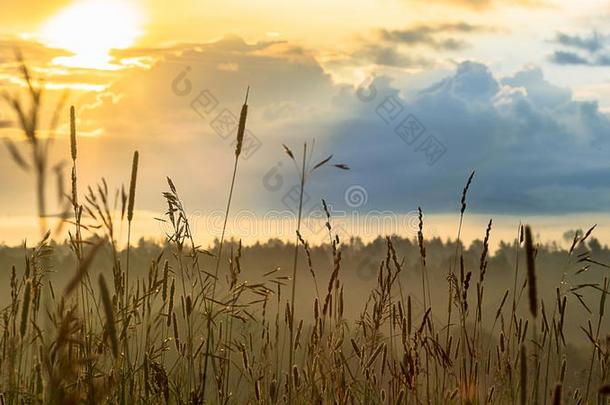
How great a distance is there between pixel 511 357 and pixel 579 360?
2602mm

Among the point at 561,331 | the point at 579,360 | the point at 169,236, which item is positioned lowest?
the point at 579,360

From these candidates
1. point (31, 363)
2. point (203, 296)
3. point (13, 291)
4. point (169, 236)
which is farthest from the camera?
point (31, 363)

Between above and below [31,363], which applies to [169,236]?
above

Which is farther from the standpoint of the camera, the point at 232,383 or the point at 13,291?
the point at 232,383

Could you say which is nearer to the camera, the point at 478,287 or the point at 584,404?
the point at 478,287

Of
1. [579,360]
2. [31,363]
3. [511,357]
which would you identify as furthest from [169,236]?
[579,360]

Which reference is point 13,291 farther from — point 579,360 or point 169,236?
point 579,360

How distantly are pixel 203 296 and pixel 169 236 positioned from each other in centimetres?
42

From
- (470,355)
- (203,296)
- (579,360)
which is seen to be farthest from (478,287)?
(579,360)

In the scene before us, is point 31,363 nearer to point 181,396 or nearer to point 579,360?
point 181,396

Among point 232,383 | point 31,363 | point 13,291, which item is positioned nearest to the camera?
point 13,291

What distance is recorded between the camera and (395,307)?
13.4 ft

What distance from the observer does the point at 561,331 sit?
4059 millimetres

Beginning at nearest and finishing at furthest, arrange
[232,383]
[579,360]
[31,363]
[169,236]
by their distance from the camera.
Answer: [169,236] < [31,363] < [232,383] < [579,360]
